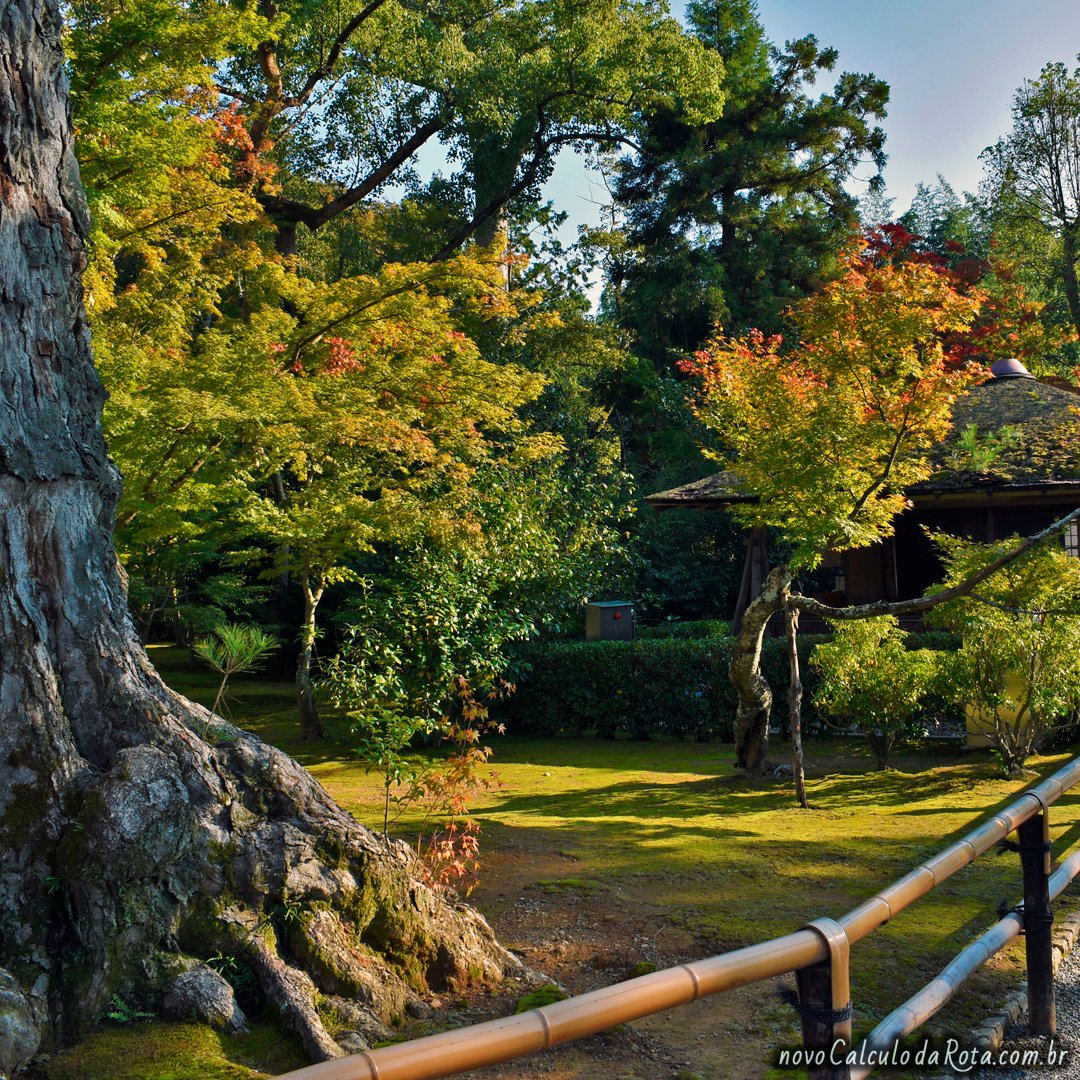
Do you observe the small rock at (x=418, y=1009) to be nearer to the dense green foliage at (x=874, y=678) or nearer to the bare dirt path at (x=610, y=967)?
the bare dirt path at (x=610, y=967)

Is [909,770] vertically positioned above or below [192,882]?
below

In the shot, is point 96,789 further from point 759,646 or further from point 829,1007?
point 759,646

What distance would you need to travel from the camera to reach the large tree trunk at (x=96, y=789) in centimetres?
393

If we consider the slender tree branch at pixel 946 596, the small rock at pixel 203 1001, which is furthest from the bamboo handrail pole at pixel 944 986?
the slender tree branch at pixel 946 596

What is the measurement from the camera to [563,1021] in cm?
197

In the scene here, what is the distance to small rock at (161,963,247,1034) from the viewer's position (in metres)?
3.82

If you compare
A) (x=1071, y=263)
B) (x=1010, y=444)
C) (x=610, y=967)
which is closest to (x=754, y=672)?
(x=610, y=967)

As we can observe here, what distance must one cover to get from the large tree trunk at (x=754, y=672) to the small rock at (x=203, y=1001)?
23.1 ft

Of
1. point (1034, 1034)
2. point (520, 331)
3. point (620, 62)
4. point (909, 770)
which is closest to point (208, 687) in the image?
point (520, 331)

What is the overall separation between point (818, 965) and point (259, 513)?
32.1 feet

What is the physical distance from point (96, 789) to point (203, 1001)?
3.10 ft

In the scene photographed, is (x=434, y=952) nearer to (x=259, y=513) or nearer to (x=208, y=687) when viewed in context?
(x=259, y=513)

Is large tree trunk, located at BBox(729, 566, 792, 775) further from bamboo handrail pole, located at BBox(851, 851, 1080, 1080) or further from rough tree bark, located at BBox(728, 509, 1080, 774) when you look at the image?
bamboo handrail pole, located at BBox(851, 851, 1080, 1080)

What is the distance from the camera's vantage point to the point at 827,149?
97.6ft
